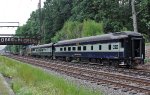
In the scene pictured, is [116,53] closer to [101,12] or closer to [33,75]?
[33,75]

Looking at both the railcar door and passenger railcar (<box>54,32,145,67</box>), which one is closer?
passenger railcar (<box>54,32,145,67</box>)

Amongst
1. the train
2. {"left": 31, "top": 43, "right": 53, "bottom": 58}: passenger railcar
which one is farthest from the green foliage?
the train

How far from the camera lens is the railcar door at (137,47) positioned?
29438 mm

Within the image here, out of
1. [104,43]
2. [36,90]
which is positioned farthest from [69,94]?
[104,43]

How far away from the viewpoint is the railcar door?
29438 millimetres

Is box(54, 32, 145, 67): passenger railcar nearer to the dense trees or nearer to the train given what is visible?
the train

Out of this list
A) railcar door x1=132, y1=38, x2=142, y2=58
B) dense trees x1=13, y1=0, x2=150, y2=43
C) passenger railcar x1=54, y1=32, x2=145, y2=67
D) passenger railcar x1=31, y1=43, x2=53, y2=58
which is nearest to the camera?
passenger railcar x1=54, y1=32, x2=145, y2=67

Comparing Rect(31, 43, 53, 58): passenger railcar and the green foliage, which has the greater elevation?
the green foliage

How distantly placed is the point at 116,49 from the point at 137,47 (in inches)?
63.7

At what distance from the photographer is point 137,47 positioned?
29922 millimetres

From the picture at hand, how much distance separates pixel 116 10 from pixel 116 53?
46111 mm

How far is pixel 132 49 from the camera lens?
1151 inches

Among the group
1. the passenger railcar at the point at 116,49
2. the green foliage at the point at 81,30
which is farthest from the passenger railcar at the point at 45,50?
the passenger railcar at the point at 116,49

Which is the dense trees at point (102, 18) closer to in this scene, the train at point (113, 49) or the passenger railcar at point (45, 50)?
the passenger railcar at point (45, 50)
